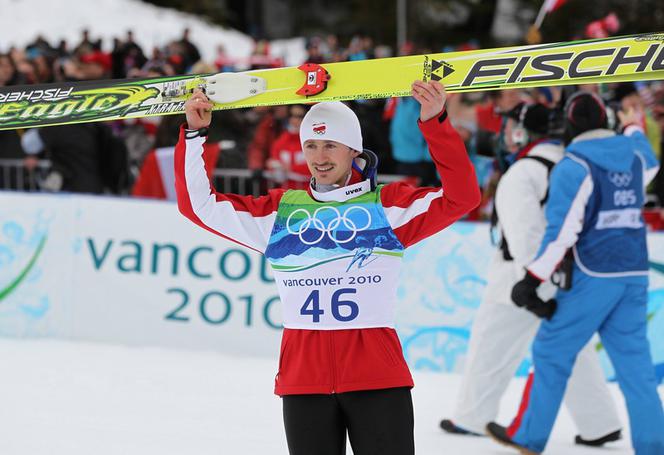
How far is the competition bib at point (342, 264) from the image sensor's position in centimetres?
405

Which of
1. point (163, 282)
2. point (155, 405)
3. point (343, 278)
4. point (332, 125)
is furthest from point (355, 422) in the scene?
point (163, 282)

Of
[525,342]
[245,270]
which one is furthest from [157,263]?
[525,342]

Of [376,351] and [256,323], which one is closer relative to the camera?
[376,351]

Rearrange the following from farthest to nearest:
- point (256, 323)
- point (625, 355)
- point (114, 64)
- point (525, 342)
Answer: point (114, 64) < point (256, 323) < point (525, 342) < point (625, 355)

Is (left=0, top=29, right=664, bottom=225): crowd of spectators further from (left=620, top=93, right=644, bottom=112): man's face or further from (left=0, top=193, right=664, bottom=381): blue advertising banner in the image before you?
(left=0, top=193, right=664, bottom=381): blue advertising banner

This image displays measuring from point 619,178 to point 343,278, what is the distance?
85.4 inches

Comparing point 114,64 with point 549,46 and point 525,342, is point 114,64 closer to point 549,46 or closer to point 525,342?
point 525,342

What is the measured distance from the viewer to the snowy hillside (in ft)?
88.8

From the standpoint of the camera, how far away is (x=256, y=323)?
858cm

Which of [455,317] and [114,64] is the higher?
[114,64]

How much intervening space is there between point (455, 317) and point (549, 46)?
4.31m

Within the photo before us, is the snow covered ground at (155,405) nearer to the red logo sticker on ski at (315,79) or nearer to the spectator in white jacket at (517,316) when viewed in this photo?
the spectator in white jacket at (517,316)

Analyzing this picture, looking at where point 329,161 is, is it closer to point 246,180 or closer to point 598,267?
point 598,267

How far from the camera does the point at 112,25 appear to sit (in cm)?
2842
